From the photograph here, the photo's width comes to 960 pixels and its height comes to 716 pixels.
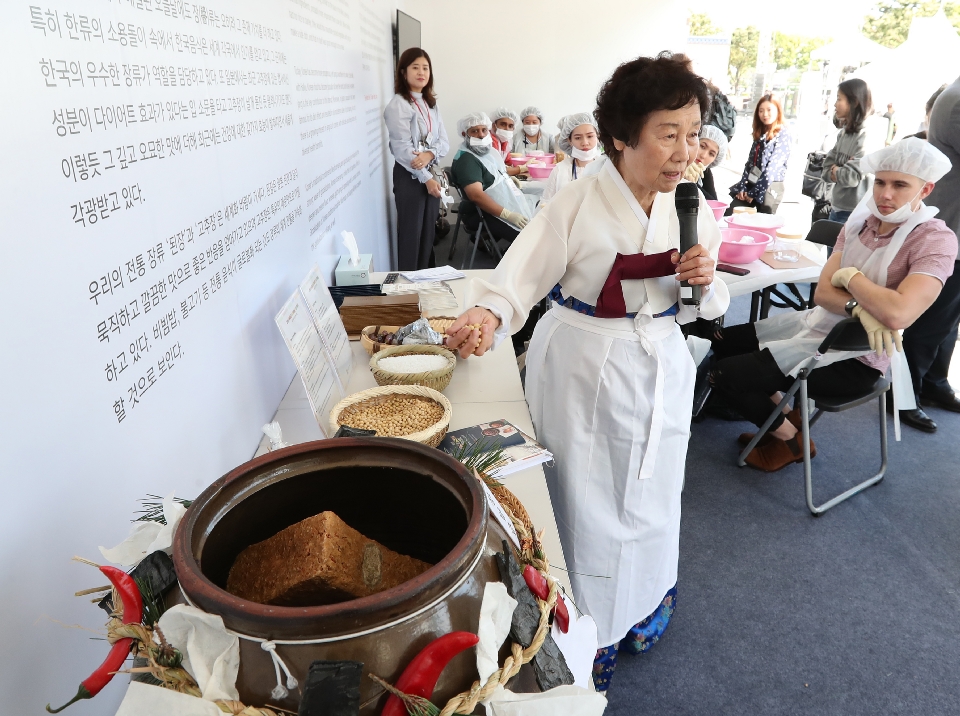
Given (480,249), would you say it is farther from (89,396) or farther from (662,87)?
(89,396)

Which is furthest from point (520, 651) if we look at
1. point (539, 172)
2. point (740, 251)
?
point (539, 172)

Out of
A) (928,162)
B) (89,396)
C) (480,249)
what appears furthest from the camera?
(480,249)

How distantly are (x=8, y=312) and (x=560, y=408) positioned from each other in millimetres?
1074

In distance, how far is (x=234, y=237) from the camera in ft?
3.83

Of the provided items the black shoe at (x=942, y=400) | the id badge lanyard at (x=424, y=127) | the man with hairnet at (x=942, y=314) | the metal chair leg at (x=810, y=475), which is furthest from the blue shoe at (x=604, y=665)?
the id badge lanyard at (x=424, y=127)

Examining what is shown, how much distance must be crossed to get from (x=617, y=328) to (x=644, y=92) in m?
0.48

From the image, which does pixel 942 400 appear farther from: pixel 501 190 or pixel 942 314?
pixel 501 190

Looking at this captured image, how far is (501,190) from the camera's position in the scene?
424cm

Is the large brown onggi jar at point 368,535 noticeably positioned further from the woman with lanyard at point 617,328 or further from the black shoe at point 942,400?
the black shoe at point 942,400

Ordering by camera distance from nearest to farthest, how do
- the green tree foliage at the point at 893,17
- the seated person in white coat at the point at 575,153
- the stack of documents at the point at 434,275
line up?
the stack of documents at the point at 434,275 < the seated person in white coat at the point at 575,153 < the green tree foliage at the point at 893,17

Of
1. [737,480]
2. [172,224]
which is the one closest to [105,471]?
[172,224]

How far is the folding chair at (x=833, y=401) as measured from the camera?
6.52 ft

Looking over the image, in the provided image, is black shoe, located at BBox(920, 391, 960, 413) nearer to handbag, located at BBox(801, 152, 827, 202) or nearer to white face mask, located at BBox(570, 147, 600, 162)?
handbag, located at BBox(801, 152, 827, 202)

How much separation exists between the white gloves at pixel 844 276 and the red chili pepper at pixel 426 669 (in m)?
2.11
